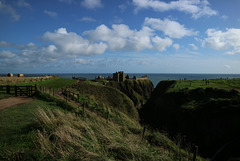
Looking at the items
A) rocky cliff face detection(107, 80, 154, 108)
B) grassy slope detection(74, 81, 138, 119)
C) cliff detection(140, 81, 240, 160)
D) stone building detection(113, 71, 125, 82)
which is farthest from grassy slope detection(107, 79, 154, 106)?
cliff detection(140, 81, 240, 160)

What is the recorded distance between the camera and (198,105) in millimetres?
25672

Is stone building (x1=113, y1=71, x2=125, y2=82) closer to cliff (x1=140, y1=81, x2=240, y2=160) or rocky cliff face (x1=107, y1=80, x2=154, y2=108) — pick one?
rocky cliff face (x1=107, y1=80, x2=154, y2=108)

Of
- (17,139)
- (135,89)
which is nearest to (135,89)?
(135,89)

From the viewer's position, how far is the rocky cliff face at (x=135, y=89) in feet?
258

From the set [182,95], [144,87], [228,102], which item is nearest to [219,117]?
[228,102]

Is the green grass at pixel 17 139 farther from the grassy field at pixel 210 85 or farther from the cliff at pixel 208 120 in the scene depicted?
the grassy field at pixel 210 85

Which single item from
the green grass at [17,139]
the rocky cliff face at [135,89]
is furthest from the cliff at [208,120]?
the rocky cliff face at [135,89]

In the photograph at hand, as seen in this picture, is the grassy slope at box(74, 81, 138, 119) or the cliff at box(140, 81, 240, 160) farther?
the grassy slope at box(74, 81, 138, 119)

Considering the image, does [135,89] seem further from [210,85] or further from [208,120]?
[208,120]

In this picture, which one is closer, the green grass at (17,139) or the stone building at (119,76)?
the green grass at (17,139)

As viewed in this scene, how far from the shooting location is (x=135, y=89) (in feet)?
295

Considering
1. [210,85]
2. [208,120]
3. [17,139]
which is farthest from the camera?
[210,85]

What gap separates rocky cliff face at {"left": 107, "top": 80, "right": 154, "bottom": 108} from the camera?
3093 inches

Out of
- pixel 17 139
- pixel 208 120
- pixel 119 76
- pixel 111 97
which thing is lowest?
pixel 208 120
